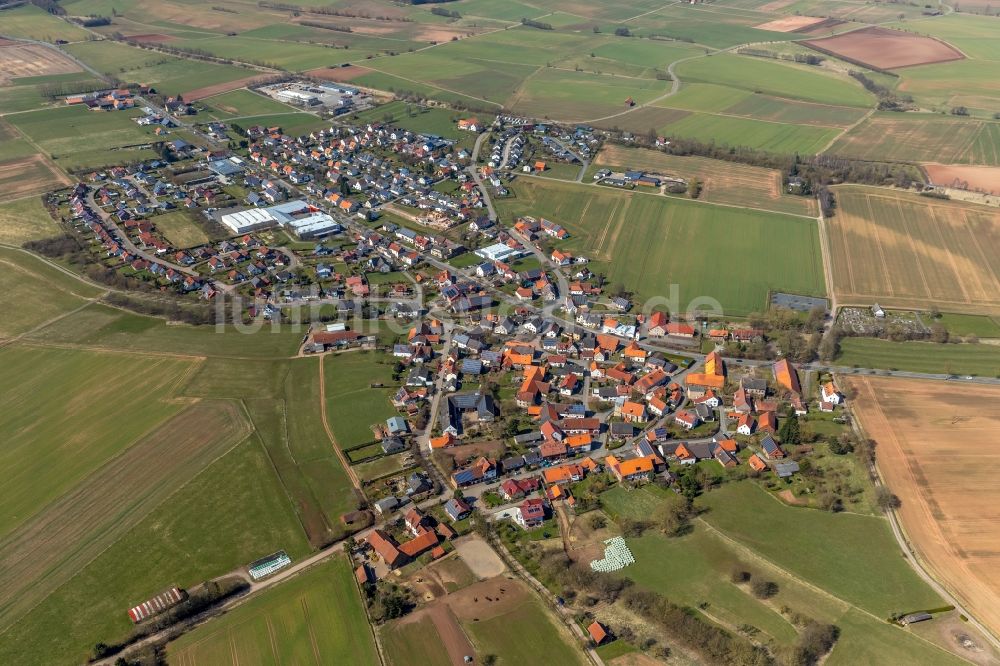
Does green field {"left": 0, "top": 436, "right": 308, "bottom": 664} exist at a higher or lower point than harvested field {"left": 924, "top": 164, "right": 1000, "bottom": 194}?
lower

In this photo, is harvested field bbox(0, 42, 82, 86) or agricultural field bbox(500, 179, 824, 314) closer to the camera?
agricultural field bbox(500, 179, 824, 314)

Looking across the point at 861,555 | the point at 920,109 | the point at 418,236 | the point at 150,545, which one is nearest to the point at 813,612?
the point at 861,555

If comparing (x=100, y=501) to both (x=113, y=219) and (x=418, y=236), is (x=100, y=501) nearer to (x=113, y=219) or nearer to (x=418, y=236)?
(x=418, y=236)

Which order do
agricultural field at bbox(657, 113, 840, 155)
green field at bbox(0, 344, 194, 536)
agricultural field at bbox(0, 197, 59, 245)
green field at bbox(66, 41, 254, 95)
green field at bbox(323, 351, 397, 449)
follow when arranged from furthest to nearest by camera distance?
green field at bbox(66, 41, 254, 95) → agricultural field at bbox(657, 113, 840, 155) → agricultural field at bbox(0, 197, 59, 245) → green field at bbox(323, 351, 397, 449) → green field at bbox(0, 344, 194, 536)

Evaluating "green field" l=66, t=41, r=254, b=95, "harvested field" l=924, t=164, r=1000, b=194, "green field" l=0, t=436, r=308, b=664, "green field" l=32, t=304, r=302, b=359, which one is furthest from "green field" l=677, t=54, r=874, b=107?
"green field" l=0, t=436, r=308, b=664

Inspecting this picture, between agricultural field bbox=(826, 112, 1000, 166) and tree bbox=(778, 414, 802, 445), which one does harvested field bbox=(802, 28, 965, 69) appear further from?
tree bbox=(778, 414, 802, 445)

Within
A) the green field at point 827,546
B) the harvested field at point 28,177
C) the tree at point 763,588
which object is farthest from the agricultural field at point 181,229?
the tree at point 763,588

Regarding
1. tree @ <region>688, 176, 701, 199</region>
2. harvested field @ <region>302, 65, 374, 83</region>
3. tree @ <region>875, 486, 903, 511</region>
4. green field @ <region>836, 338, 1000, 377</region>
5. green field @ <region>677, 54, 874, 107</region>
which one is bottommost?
tree @ <region>875, 486, 903, 511</region>

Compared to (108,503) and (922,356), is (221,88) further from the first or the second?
(922,356)
